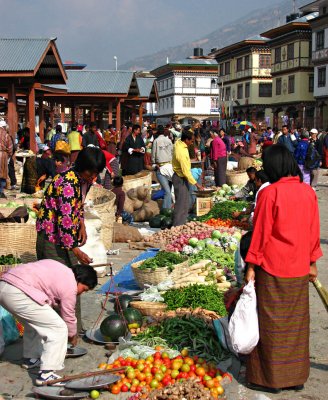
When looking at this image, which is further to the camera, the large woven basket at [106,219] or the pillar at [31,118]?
the pillar at [31,118]

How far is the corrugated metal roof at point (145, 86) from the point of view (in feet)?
115

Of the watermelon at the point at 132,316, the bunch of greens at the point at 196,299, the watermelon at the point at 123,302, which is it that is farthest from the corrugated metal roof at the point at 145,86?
the watermelon at the point at 132,316

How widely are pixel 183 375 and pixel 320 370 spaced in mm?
1198

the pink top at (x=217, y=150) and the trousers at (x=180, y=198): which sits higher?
the pink top at (x=217, y=150)

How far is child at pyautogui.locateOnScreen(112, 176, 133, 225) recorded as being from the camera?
12.1 m

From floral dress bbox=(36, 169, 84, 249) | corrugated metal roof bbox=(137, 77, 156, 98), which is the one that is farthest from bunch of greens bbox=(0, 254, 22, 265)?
corrugated metal roof bbox=(137, 77, 156, 98)

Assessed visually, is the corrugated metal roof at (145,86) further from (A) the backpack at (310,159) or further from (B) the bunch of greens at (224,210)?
(B) the bunch of greens at (224,210)

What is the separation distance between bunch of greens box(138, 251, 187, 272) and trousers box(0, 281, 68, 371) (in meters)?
2.57

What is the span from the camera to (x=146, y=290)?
7.12 m

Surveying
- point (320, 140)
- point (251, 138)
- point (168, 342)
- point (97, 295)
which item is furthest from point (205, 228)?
point (320, 140)

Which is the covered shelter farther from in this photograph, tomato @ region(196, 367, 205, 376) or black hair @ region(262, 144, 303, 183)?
→ tomato @ region(196, 367, 205, 376)

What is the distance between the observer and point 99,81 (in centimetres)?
2838

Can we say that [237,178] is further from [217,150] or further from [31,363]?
[31,363]

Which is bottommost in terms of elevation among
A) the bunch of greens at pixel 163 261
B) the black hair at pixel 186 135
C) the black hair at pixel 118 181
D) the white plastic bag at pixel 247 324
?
the bunch of greens at pixel 163 261
